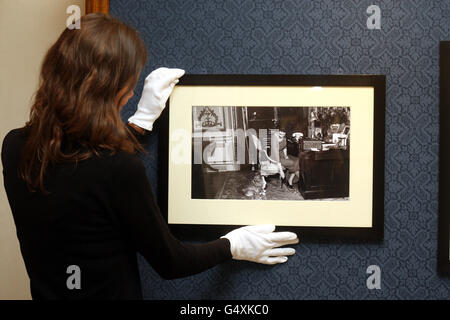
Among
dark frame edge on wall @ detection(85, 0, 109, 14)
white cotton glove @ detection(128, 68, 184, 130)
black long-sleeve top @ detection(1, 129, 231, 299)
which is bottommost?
black long-sleeve top @ detection(1, 129, 231, 299)

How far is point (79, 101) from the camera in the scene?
0.70 meters

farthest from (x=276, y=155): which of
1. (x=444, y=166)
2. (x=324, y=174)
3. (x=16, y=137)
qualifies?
(x=16, y=137)

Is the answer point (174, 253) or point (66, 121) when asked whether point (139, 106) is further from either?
point (174, 253)

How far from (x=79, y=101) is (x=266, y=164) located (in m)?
0.60

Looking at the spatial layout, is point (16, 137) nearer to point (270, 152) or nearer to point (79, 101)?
point (79, 101)

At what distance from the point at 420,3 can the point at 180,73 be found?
0.80m

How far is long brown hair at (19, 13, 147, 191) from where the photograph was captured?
2.29 ft

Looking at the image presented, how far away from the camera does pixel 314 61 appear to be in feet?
3.59

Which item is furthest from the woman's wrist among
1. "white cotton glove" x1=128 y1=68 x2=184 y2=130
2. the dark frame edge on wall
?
the dark frame edge on wall

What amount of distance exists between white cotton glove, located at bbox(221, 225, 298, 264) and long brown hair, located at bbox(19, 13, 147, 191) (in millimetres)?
459

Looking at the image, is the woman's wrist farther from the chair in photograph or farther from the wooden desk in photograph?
the wooden desk in photograph

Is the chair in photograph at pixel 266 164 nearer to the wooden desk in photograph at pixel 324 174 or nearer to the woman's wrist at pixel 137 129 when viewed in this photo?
the wooden desk in photograph at pixel 324 174
